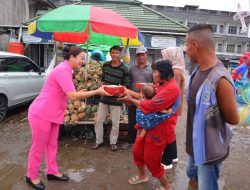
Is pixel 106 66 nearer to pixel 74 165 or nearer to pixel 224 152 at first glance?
pixel 74 165

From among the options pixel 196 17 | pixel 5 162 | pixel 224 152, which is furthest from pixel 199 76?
pixel 196 17

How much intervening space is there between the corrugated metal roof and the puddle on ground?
346 inches

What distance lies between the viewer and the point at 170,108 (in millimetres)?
2998

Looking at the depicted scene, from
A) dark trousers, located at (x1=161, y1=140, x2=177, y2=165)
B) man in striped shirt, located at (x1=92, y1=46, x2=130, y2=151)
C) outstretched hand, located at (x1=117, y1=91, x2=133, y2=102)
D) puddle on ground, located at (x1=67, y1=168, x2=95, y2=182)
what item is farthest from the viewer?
man in striped shirt, located at (x1=92, y1=46, x2=130, y2=151)

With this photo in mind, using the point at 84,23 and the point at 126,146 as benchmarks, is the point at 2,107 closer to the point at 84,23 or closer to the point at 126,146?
the point at 126,146

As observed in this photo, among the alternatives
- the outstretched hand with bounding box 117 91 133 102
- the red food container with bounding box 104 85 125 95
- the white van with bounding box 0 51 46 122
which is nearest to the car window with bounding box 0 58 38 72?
the white van with bounding box 0 51 46 122

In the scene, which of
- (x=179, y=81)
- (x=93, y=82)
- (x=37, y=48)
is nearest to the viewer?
(x=179, y=81)

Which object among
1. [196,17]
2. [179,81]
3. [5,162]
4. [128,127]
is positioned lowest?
[5,162]

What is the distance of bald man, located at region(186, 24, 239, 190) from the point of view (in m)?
2.03

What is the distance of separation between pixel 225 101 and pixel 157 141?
3.95ft

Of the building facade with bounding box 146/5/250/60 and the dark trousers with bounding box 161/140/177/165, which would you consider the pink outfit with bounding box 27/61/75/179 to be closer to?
the dark trousers with bounding box 161/140/177/165

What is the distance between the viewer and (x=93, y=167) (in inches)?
169

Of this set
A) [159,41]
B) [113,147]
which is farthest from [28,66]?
[159,41]

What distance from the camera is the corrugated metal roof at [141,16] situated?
11.9 meters
